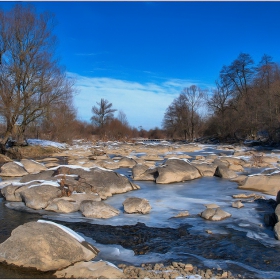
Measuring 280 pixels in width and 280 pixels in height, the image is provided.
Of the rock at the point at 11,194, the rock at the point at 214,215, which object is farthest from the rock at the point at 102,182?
the rock at the point at 214,215

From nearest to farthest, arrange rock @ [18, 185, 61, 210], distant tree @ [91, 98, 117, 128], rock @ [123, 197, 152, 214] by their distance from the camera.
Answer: rock @ [123, 197, 152, 214] < rock @ [18, 185, 61, 210] < distant tree @ [91, 98, 117, 128]

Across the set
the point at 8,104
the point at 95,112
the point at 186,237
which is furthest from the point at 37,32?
the point at 95,112

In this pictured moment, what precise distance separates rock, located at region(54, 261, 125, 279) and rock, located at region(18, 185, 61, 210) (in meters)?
3.34

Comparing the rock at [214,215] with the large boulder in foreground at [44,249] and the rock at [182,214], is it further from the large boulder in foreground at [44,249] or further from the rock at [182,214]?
the large boulder in foreground at [44,249]

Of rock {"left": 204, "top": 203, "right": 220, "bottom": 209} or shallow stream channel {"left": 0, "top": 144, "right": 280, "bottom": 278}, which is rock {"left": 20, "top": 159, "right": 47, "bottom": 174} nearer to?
shallow stream channel {"left": 0, "top": 144, "right": 280, "bottom": 278}

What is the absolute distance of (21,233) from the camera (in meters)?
4.55

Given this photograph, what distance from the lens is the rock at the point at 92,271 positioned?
12.7ft

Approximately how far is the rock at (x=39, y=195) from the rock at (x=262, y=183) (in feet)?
19.6

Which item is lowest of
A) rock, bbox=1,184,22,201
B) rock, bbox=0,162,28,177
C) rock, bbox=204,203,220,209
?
rock, bbox=204,203,220,209

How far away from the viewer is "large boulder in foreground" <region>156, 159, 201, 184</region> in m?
10.7

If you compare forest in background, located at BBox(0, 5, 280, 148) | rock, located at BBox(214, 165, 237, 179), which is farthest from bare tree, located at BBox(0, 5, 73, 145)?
rock, located at BBox(214, 165, 237, 179)

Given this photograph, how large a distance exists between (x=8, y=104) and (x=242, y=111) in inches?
1044

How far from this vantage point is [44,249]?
431 cm

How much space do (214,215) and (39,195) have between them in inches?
170
